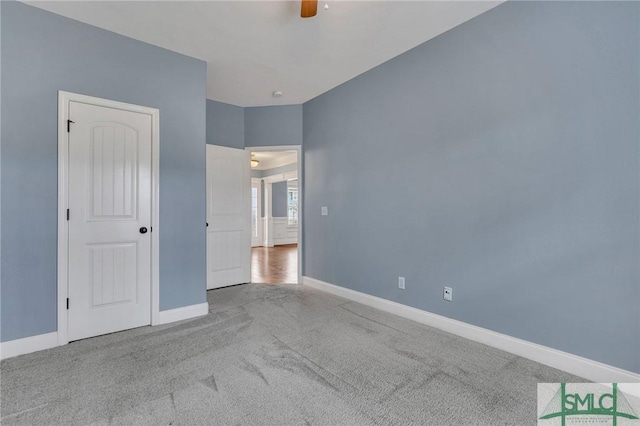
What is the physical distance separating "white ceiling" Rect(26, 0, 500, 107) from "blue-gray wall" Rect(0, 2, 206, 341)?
0.18 metres

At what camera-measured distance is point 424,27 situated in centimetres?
261

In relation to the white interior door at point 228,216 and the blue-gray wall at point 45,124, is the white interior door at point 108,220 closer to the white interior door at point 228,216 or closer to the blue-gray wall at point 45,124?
the blue-gray wall at point 45,124

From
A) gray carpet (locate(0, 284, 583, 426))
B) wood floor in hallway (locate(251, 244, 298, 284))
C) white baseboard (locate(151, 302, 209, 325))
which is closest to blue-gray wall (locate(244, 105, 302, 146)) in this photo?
wood floor in hallway (locate(251, 244, 298, 284))

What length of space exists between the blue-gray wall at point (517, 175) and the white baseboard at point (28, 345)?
3.01m

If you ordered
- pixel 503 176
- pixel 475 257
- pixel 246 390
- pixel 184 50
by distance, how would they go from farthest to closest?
1. pixel 184 50
2. pixel 475 257
3. pixel 503 176
4. pixel 246 390

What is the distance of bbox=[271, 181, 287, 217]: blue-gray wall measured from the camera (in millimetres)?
9781

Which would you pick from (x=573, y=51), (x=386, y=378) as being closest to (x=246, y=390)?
(x=386, y=378)

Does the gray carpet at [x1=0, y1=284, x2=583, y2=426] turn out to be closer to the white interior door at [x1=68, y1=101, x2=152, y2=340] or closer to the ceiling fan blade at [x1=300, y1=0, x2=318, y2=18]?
the white interior door at [x1=68, y1=101, x2=152, y2=340]

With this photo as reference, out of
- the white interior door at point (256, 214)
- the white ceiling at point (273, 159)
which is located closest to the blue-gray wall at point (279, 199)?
the white interior door at point (256, 214)

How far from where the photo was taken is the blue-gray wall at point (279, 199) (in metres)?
→ 9.78

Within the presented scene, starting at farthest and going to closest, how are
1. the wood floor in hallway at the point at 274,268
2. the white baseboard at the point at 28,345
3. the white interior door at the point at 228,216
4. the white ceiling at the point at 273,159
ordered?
the white ceiling at the point at 273,159, the wood floor in hallway at the point at 274,268, the white interior door at the point at 228,216, the white baseboard at the point at 28,345

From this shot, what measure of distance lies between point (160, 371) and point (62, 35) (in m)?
2.88

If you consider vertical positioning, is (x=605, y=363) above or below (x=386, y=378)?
above

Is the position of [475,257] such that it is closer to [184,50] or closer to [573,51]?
[573,51]
